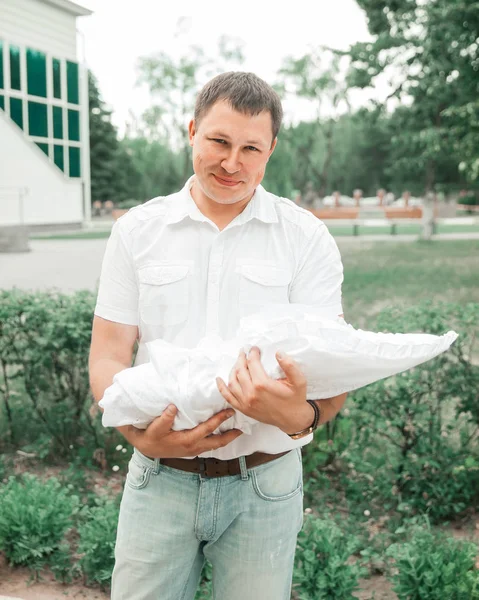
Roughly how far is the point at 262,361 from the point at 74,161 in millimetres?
2929

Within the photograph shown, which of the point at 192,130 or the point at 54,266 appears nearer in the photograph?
the point at 192,130

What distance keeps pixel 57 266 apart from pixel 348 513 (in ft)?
6.65

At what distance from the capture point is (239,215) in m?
1.28

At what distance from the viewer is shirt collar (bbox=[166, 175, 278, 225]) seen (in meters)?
1.25

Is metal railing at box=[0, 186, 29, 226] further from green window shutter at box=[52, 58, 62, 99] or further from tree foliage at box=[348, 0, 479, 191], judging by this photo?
tree foliage at box=[348, 0, 479, 191]

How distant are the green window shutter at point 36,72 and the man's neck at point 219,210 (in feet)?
8.16

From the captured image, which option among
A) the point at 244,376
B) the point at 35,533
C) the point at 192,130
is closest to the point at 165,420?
the point at 244,376

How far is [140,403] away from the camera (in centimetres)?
110

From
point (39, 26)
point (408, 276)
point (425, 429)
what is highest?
point (39, 26)

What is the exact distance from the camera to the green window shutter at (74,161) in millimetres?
3707

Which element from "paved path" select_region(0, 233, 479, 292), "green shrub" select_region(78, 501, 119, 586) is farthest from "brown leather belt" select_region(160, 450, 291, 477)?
"paved path" select_region(0, 233, 479, 292)

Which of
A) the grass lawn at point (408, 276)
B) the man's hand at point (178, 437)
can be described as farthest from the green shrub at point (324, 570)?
the grass lawn at point (408, 276)

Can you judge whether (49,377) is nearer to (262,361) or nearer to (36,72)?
(36,72)

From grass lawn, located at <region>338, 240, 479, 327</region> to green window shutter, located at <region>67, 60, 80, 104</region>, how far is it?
2041mm
